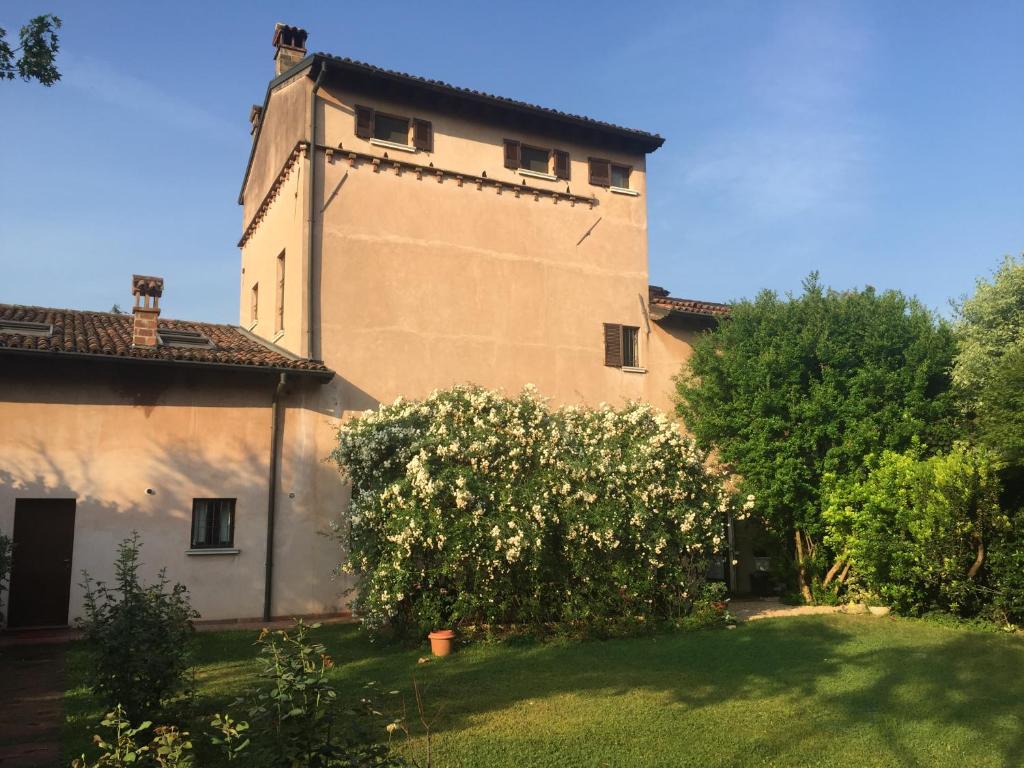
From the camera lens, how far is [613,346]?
19047mm

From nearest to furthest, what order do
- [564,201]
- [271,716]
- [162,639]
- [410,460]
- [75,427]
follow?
[271,716]
[162,639]
[410,460]
[75,427]
[564,201]

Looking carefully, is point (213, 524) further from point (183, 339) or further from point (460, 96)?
point (460, 96)

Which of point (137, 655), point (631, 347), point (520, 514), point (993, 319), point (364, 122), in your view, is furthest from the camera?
point (993, 319)

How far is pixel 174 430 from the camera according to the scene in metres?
14.2

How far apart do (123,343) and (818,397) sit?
44.1 ft

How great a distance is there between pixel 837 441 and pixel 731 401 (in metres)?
2.32

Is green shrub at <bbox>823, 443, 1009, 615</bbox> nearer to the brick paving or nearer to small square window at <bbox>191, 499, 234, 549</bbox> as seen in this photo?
small square window at <bbox>191, 499, 234, 549</bbox>

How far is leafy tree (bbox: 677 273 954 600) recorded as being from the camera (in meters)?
16.1

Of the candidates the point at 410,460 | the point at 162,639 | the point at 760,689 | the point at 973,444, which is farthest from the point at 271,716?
the point at 973,444

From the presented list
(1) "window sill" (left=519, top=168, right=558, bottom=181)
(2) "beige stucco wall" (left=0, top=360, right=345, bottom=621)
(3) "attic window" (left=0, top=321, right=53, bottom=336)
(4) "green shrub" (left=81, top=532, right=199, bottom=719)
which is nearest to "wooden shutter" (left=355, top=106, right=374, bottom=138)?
(1) "window sill" (left=519, top=168, right=558, bottom=181)

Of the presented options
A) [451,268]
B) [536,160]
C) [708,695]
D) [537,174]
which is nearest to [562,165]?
[536,160]

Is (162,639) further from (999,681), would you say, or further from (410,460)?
(999,681)

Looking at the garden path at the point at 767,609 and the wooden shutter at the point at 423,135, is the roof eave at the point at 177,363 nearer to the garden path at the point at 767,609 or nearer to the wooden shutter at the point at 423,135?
the wooden shutter at the point at 423,135

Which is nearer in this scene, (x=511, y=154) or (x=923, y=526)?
(x=923, y=526)
